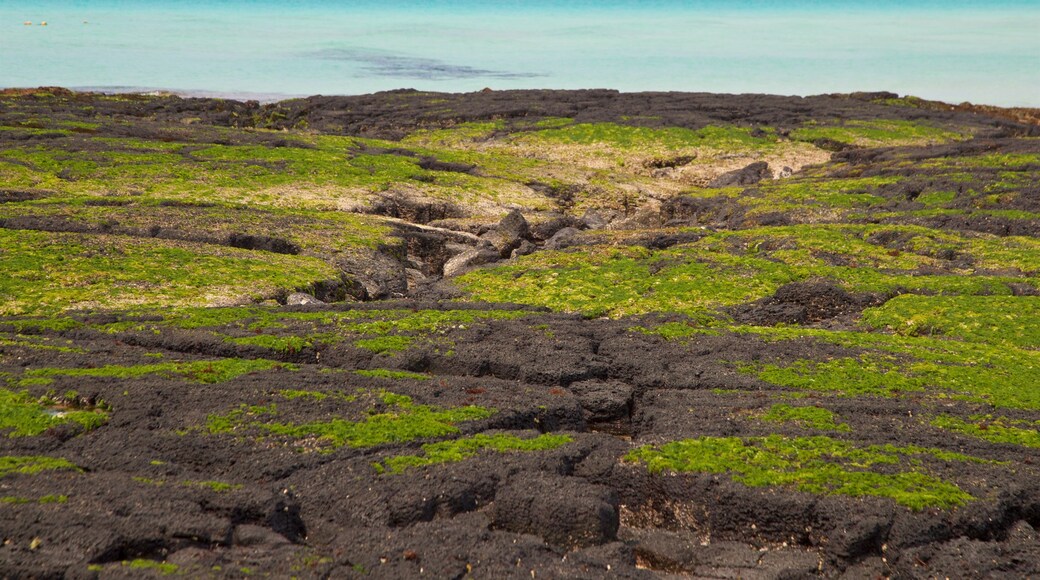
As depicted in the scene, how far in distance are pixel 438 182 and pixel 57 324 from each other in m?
30.9

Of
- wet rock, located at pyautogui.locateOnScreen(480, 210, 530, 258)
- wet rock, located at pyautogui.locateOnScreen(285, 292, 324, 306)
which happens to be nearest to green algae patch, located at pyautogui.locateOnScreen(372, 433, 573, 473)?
wet rock, located at pyautogui.locateOnScreen(285, 292, 324, 306)

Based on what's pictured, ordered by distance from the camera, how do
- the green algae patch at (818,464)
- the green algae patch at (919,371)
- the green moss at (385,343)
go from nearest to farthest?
1. the green algae patch at (818,464)
2. the green algae patch at (919,371)
3. the green moss at (385,343)

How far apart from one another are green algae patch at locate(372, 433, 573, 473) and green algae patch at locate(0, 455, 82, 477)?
5.53 m

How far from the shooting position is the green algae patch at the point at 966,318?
1081 inches

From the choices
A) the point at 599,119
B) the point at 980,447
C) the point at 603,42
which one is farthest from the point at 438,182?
the point at 603,42

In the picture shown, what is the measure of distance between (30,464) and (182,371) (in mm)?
5265

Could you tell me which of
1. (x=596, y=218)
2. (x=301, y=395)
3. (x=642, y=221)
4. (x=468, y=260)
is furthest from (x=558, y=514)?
(x=596, y=218)

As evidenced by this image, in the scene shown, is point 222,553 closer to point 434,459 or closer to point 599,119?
point 434,459

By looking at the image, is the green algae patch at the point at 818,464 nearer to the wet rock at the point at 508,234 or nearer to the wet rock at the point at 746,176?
the wet rock at the point at 508,234

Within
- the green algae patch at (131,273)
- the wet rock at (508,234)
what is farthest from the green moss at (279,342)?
the wet rock at (508,234)

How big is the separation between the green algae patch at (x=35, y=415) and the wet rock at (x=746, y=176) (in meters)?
49.4

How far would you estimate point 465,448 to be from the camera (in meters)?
17.5

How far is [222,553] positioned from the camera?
13.4 metres

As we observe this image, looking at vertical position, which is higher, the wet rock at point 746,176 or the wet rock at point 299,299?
the wet rock at point 746,176
